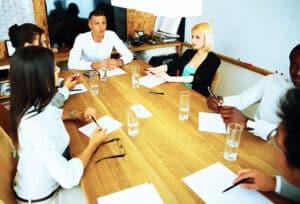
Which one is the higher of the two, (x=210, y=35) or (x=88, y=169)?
(x=210, y=35)

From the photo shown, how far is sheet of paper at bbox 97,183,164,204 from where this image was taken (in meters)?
1.00

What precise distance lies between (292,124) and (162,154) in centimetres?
67

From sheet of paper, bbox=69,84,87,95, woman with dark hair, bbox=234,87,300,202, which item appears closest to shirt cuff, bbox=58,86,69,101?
sheet of paper, bbox=69,84,87,95

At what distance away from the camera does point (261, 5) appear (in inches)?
107

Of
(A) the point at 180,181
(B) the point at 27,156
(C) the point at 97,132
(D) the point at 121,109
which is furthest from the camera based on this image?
(D) the point at 121,109

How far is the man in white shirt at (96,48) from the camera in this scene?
8.54 ft

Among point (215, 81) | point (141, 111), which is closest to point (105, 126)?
point (141, 111)

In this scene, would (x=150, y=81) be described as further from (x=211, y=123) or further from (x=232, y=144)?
(x=232, y=144)

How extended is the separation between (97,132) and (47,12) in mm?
2616

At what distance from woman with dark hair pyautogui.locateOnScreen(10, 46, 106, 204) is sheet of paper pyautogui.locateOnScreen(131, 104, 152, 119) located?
1.49ft

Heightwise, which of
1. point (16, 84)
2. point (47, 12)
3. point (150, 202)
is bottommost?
point (150, 202)

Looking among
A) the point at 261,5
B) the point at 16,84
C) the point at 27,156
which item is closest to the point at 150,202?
the point at 27,156

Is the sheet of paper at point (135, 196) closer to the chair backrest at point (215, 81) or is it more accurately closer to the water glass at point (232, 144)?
the water glass at point (232, 144)

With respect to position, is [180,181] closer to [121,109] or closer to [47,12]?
[121,109]
